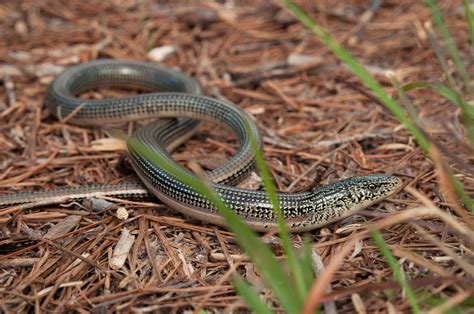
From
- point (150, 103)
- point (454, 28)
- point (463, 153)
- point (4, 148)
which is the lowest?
point (4, 148)

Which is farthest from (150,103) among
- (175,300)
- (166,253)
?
(175,300)

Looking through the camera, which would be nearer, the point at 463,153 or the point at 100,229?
the point at 100,229

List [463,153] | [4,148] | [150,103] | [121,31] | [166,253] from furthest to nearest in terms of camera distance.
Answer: [121,31], [150,103], [4,148], [463,153], [166,253]

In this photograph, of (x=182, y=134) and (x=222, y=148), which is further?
(x=182, y=134)

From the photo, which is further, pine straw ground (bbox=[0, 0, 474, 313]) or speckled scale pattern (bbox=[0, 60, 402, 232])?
speckled scale pattern (bbox=[0, 60, 402, 232])

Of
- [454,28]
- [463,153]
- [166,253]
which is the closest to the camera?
[166,253]

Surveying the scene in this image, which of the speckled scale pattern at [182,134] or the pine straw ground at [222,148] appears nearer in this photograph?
the pine straw ground at [222,148]

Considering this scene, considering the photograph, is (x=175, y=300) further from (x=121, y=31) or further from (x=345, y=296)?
(x=121, y=31)

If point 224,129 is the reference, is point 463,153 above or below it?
above
